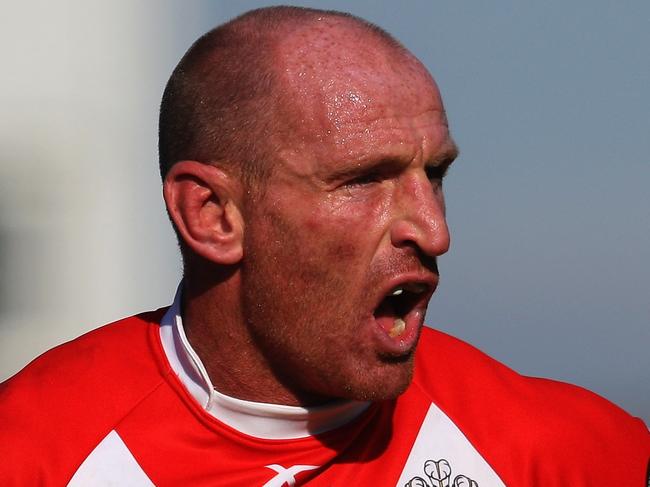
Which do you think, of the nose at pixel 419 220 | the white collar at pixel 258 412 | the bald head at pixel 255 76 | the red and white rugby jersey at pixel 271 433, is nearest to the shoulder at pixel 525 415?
the red and white rugby jersey at pixel 271 433

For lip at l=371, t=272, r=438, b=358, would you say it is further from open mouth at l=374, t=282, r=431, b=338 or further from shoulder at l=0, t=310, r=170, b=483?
shoulder at l=0, t=310, r=170, b=483

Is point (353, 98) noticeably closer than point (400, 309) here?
Yes

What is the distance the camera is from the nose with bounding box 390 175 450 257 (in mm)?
2875

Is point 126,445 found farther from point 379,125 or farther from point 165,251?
point 165,251

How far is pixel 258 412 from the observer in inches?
121

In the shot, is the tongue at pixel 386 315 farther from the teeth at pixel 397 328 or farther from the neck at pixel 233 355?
the neck at pixel 233 355

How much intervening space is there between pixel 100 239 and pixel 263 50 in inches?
103

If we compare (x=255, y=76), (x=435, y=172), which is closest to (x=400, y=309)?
(x=435, y=172)

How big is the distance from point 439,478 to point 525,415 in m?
0.27

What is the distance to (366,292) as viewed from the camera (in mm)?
2928

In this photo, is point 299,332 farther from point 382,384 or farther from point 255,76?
point 255,76

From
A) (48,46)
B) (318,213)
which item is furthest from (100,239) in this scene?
(318,213)

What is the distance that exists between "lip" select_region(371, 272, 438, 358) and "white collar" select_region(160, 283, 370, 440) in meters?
0.24

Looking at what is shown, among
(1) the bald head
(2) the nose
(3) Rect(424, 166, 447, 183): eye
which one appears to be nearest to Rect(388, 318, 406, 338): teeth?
(2) the nose
